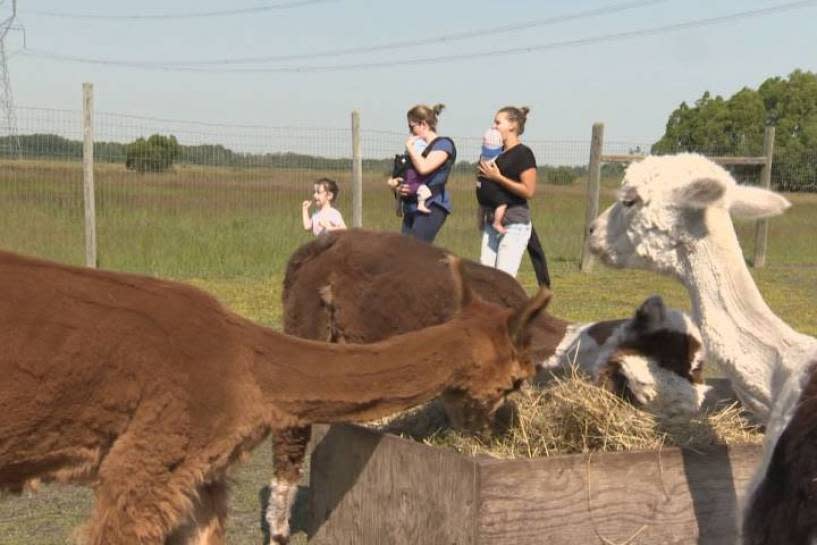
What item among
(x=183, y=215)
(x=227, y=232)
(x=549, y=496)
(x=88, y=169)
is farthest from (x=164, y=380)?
(x=227, y=232)

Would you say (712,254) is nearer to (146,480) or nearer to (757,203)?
(757,203)

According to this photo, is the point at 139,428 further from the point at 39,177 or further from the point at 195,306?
the point at 39,177

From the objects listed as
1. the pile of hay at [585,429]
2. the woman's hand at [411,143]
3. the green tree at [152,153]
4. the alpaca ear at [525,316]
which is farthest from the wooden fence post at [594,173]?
the alpaca ear at [525,316]

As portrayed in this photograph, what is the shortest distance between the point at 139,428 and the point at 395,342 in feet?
2.97

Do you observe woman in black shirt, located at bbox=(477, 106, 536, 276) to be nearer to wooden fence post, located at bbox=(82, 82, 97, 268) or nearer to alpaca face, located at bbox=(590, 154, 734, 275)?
alpaca face, located at bbox=(590, 154, 734, 275)

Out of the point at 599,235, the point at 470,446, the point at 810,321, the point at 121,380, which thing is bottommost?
the point at 810,321

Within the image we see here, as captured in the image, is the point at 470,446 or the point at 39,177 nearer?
the point at 470,446

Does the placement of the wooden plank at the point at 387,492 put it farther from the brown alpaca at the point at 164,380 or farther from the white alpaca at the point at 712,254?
the white alpaca at the point at 712,254

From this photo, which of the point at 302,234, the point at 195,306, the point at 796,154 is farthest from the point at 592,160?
the point at 195,306

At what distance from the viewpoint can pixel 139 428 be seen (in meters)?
3.75

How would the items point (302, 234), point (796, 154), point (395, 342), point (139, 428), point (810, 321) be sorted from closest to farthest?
point (139, 428) < point (395, 342) < point (810, 321) < point (302, 234) < point (796, 154)

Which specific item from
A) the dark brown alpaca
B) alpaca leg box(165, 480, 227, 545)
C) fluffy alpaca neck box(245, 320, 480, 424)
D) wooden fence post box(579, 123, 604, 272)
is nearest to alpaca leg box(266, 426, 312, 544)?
the dark brown alpaca

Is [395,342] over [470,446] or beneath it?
over

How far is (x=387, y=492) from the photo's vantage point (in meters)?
4.69
